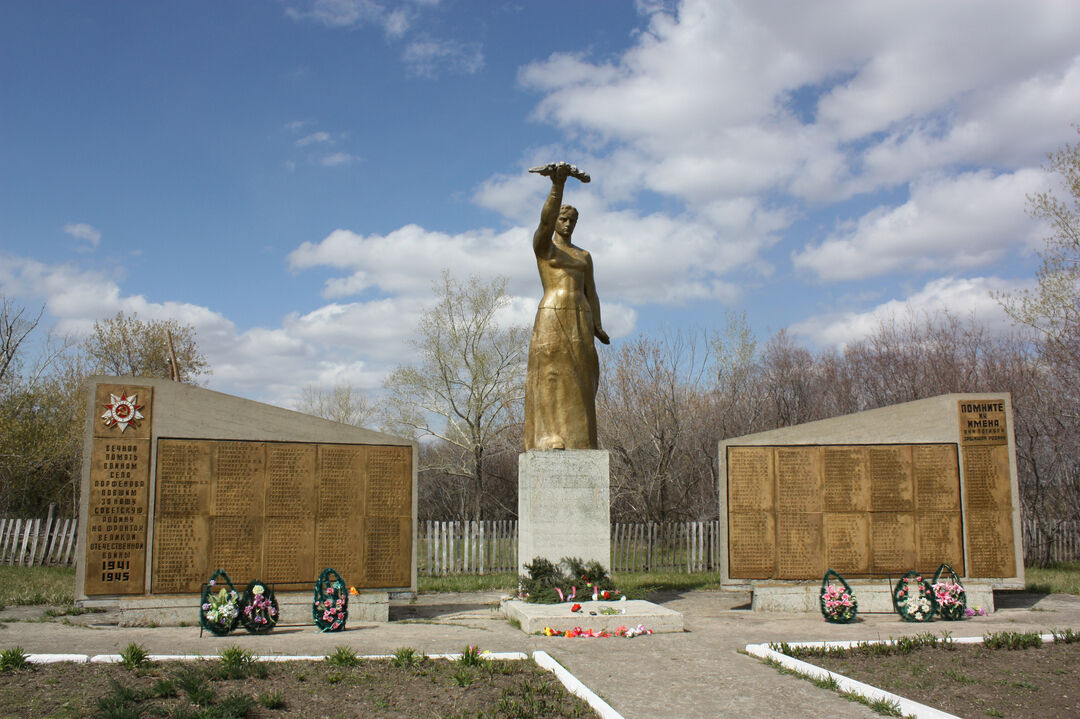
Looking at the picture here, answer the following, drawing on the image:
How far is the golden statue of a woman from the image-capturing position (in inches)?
405

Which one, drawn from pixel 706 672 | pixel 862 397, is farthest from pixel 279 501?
pixel 862 397

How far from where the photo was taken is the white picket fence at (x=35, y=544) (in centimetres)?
1611

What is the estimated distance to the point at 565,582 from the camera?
9.45 metres

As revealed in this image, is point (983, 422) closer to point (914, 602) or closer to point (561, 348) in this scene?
point (914, 602)

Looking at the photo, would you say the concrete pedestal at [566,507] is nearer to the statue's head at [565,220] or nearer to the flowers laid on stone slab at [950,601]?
the statue's head at [565,220]

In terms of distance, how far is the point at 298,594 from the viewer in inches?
355

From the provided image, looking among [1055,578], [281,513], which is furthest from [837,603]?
[1055,578]

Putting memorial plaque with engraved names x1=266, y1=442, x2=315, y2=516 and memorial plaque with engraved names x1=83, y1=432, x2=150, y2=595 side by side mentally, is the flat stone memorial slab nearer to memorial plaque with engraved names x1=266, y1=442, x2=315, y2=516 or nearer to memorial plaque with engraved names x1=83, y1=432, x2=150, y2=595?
memorial plaque with engraved names x1=266, y1=442, x2=315, y2=516

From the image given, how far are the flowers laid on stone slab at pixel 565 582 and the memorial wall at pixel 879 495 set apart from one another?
176 cm

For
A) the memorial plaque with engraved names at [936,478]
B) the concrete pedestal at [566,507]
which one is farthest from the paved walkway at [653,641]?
the memorial plaque with engraved names at [936,478]

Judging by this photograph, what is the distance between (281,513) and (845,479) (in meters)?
7.05

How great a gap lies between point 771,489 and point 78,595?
818 cm

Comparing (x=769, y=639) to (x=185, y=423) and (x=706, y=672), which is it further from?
(x=185, y=423)

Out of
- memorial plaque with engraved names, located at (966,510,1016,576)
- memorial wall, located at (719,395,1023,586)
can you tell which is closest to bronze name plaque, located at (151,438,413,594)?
memorial wall, located at (719,395,1023,586)
